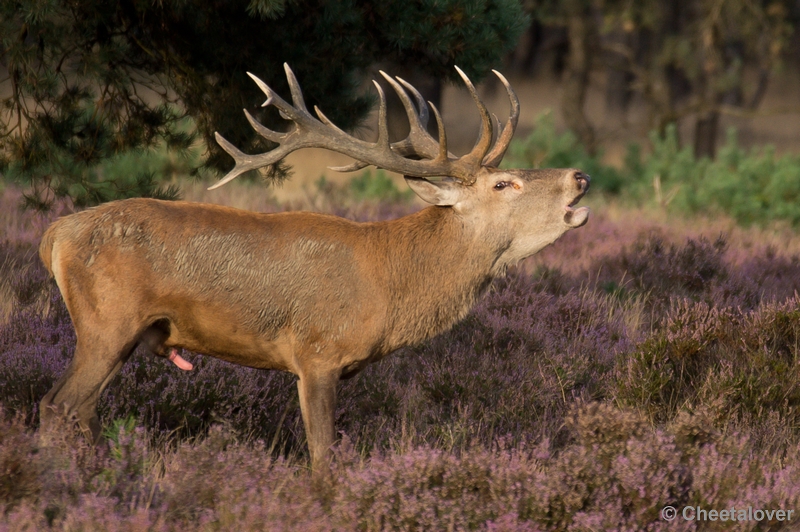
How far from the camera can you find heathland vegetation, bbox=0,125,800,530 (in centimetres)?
371

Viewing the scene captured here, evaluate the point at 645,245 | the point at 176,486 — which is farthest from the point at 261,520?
the point at 645,245

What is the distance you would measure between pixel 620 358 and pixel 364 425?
5.33 feet

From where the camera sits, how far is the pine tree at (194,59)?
6578 millimetres

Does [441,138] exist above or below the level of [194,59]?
below

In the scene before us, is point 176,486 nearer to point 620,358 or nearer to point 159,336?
point 159,336

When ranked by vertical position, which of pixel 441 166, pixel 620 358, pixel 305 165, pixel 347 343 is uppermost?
pixel 441 166

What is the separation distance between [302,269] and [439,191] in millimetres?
836

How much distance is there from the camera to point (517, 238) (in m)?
4.88

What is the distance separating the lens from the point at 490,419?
5301 millimetres

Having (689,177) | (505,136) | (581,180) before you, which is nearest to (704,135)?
(689,177)

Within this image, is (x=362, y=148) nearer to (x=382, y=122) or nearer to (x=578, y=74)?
(x=382, y=122)

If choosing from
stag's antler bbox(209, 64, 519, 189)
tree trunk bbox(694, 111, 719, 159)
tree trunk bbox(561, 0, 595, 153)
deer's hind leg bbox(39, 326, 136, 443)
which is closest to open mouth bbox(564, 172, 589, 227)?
stag's antler bbox(209, 64, 519, 189)

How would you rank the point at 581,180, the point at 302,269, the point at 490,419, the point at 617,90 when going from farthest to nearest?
the point at 617,90
the point at 490,419
the point at 581,180
the point at 302,269

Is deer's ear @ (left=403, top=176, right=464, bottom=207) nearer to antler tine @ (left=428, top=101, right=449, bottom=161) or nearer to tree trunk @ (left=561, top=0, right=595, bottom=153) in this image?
antler tine @ (left=428, top=101, right=449, bottom=161)
